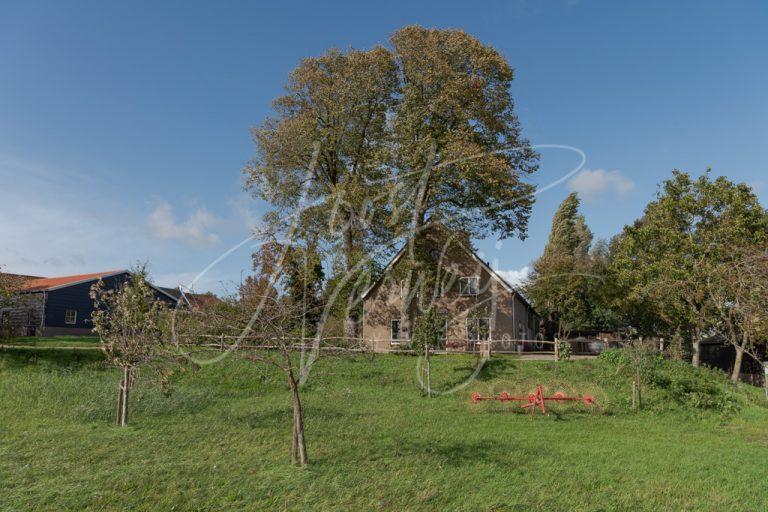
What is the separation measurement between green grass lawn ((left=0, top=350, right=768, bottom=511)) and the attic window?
46.0 ft

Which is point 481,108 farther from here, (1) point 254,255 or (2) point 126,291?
(2) point 126,291

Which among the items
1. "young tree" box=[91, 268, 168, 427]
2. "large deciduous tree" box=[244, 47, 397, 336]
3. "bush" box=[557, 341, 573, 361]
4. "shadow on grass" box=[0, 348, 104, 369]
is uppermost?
"large deciduous tree" box=[244, 47, 397, 336]

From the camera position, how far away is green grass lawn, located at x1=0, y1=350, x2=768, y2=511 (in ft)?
27.6

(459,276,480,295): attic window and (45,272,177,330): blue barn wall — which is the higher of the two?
(459,276,480,295): attic window

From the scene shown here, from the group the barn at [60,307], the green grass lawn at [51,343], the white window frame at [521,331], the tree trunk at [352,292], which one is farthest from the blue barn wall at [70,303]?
the white window frame at [521,331]

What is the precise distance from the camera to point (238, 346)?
413 inches

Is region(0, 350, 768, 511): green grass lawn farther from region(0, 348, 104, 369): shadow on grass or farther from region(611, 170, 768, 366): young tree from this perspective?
region(611, 170, 768, 366): young tree

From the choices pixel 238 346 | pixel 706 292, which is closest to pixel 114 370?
pixel 238 346

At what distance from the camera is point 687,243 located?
3228 cm

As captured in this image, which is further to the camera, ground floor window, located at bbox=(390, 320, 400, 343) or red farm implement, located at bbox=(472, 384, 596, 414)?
ground floor window, located at bbox=(390, 320, 400, 343)

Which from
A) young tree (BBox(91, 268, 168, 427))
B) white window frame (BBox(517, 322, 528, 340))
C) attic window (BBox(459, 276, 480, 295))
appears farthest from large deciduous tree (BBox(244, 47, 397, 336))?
young tree (BBox(91, 268, 168, 427))

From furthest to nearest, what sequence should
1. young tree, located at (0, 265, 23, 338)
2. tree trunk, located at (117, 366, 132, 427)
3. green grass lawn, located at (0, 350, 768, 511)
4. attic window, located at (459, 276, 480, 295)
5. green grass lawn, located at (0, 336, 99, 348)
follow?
attic window, located at (459, 276, 480, 295)
green grass lawn, located at (0, 336, 99, 348)
young tree, located at (0, 265, 23, 338)
tree trunk, located at (117, 366, 132, 427)
green grass lawn, located at (0, 350, 768, 511)

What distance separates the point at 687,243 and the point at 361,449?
2924 centimetres

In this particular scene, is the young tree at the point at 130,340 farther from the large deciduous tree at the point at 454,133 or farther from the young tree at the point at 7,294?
the large deciduous tree at the point at 454,133
